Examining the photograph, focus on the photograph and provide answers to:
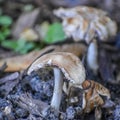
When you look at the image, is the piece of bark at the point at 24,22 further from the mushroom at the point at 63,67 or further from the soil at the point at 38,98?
the mushroom at the point at 63,67

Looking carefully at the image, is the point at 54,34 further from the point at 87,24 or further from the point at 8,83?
the point at 8,83

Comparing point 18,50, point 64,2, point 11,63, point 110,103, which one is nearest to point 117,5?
point 64,2

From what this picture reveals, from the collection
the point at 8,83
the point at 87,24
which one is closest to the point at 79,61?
the point at 8,83

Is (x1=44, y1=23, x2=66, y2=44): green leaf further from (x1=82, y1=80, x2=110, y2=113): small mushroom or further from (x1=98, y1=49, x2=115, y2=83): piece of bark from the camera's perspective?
(x1=82, y1=80, x2=110, y2=113): small mushroom

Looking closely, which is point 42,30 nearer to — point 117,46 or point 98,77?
point 117,46

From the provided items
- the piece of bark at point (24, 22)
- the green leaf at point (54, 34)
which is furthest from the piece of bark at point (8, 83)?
the piece of bark at point (24, 22)

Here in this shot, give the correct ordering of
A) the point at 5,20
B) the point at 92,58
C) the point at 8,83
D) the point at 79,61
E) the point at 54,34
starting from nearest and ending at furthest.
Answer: the point at 79,61 < the point at 8,83 < the point at 92,58 < the point at 54,34 < the point at 5,20
